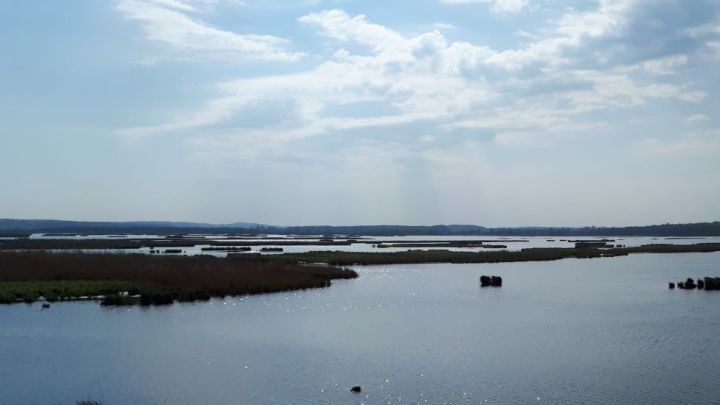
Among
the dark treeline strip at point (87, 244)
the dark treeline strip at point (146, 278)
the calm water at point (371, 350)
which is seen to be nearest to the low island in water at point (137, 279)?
the dark treeline strip at point (146, 278)

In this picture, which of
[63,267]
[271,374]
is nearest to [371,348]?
[271,374]

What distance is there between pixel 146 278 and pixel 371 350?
25906mm

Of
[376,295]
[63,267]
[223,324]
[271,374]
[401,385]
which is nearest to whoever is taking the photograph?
[401,385]

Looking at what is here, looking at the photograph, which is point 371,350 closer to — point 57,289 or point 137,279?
point 57,289

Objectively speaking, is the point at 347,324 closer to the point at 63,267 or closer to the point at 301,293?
the point at 301,293

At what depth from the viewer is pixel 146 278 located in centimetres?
4847

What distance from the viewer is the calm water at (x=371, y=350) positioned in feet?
69.6

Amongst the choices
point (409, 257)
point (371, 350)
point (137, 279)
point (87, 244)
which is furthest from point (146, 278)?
point (87, 244)

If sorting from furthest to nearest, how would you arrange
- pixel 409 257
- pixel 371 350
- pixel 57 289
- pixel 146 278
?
pixel 409 257 < pixel 146 278 < pixel 57 289 < pixel 371 350

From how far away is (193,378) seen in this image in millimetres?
22859

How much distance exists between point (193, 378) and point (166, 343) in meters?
6.33

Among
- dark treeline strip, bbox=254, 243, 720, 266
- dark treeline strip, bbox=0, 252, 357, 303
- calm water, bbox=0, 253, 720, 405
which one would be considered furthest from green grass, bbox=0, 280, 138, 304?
dark treeline strip, bbox=254, 243, 720, 266

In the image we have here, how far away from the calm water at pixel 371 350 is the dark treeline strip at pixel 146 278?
9.91 ft

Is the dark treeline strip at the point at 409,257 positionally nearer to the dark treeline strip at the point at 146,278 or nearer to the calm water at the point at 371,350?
the dark treeline strip at the point at 146,278
